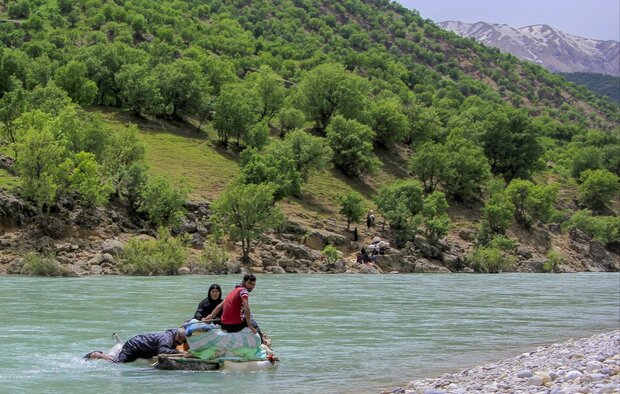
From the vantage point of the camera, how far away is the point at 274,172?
78.1 metres

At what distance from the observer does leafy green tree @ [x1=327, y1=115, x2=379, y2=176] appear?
317ft

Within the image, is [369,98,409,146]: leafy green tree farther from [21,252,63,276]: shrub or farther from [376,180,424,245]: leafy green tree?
[21,252,63,276]: shrub

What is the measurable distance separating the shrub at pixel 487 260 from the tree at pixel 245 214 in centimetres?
2567

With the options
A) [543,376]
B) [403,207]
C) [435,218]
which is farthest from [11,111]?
[543,376]

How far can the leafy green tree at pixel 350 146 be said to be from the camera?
317ft

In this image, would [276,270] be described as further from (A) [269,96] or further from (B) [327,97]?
(B) [327,97]

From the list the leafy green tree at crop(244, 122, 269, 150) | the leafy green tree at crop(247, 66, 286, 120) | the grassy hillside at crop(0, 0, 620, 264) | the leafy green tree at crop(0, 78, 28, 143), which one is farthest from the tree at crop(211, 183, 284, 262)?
the leafy green tree at crop(247, 66, 286, 120)

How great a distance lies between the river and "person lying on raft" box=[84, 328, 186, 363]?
0.31 m

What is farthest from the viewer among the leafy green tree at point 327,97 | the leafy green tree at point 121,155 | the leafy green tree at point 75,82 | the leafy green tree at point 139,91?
the leafy green tree at point 327,97

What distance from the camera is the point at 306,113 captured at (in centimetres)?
10975

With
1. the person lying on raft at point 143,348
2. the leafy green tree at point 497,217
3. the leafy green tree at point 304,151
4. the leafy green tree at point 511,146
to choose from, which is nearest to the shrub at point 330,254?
the leafy green tree at point 304,151

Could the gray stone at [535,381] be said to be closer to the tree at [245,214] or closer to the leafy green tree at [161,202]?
the tree at [245,214]

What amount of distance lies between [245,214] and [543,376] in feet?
163

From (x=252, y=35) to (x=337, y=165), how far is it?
93.6 metres
